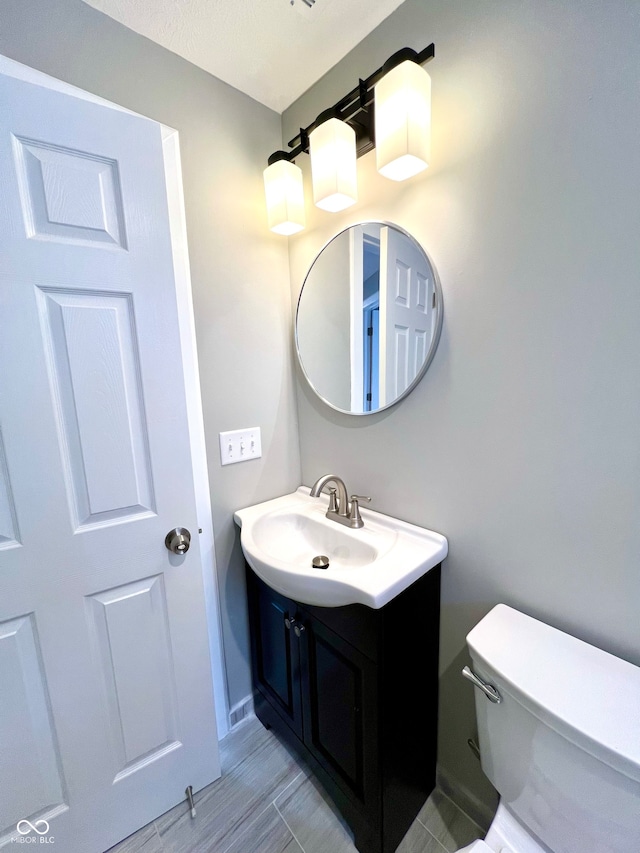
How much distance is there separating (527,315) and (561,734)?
2.75ft

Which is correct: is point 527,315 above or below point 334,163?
below

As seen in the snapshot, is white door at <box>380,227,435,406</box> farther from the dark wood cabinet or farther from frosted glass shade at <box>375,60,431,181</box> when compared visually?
the dark wood cabinet

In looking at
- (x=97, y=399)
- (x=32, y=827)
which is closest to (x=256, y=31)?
(x=97, y=399)

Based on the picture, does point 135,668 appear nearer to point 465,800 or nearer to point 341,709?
point 341,709

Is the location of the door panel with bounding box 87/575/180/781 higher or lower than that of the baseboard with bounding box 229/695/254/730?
higher

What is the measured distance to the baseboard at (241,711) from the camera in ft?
4.59

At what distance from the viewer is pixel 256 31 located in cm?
101

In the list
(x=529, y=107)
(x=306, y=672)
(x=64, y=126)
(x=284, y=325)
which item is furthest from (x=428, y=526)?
(x=64, y=126)

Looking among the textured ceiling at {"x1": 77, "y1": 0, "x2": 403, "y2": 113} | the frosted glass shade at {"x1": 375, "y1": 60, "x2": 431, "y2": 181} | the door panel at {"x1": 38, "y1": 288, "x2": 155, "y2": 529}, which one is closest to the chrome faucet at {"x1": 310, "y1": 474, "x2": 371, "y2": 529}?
the door panel at {"x1": 38, "y1": 288, "x2": 155, "y2": 529}

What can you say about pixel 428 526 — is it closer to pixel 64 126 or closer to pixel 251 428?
pixel 251 428

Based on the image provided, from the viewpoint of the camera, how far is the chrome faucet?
1173mm

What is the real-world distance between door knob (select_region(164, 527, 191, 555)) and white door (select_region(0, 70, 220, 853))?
0.02 m

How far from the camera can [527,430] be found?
854 millimetres

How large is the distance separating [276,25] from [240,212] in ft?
1.58
